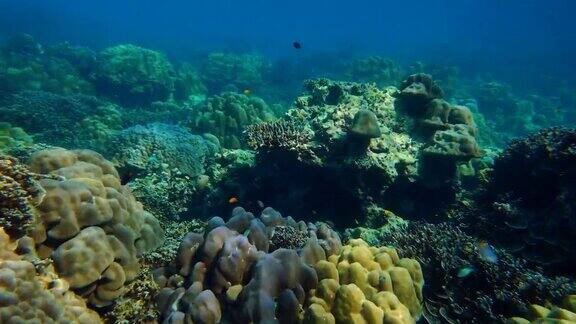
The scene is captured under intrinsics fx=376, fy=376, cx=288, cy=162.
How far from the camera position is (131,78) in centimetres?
2008

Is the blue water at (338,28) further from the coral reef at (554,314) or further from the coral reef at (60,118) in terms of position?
the coral reef at (554,314)

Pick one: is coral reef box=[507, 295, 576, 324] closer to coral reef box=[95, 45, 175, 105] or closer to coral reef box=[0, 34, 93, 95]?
coral reef box=[0, 34, 93, 95]

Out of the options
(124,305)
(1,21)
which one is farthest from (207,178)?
(1,21)

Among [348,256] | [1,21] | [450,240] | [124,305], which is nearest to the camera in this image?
[124,305]

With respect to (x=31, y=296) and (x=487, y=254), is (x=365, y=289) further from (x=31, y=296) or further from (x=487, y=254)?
(x=31, y=296)

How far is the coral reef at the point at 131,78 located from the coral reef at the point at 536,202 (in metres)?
17.8

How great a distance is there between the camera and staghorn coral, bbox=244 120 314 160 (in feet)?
24.6

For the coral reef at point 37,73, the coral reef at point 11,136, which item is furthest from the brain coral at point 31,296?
the coral reef at point 37,73

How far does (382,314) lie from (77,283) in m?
3.39

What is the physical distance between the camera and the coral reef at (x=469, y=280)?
475 centimetres

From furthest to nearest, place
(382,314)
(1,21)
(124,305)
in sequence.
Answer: (1,21)
(124,305)
(382,314)

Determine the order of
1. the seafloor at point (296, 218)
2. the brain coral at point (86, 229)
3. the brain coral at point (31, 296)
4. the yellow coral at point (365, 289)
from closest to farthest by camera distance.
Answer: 1. the brain coral at point (31, 296)
2. the yellow coral at point (365, 289)
3. the seafloor at point (296, 218)
4. the brain coral at point (86, 229)

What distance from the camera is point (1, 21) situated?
42344 millimetres

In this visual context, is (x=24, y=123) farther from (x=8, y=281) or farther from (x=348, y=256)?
(x=348, y=256)
